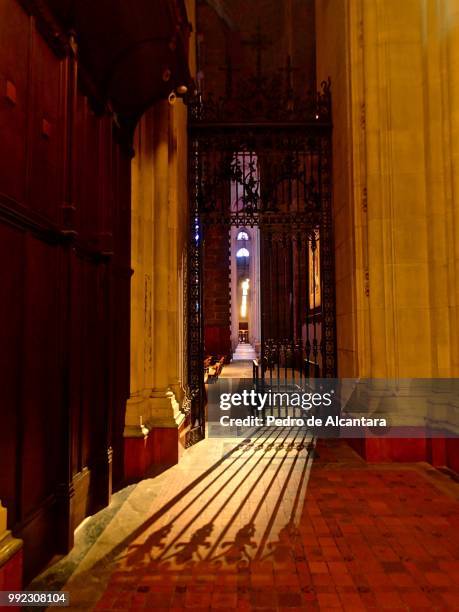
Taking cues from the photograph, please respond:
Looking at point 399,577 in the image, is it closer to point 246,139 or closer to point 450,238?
point 450,238

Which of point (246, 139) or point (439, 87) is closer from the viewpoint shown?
point (439, 87)

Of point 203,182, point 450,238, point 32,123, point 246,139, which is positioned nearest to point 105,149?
point 32,123

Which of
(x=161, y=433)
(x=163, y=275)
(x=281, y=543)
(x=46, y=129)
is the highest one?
(x=46, y=129)

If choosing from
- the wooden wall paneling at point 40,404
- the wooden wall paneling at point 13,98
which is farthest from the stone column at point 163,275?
the wooden wall paneling at point 13,98

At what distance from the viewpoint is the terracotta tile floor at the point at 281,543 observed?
2.54 meters

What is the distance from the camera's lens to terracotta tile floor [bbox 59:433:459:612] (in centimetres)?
254

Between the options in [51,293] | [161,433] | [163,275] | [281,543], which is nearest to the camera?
→ [51,293]

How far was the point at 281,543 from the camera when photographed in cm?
322

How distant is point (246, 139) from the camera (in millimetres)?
6914

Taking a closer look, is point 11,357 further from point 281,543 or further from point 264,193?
point 264,193

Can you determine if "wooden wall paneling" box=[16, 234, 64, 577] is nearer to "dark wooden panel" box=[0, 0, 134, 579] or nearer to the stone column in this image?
"dark wooden panel" box=[0, 0, 134, 579]

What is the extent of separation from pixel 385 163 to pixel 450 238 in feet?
4.08

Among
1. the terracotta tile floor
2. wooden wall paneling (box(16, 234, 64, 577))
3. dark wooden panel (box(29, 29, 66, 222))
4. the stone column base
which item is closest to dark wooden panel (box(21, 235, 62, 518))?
wooden wall paneling (box(16, 234, 64, 577))

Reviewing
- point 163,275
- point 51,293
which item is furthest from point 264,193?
point 51,293
